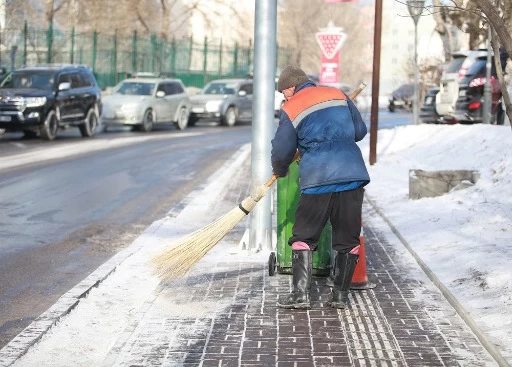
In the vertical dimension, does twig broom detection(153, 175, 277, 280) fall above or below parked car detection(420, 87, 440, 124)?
below

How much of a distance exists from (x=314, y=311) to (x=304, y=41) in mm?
68305

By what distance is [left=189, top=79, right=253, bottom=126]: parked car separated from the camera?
37.7m

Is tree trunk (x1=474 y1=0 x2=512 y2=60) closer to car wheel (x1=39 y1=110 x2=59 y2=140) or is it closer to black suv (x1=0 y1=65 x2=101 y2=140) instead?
black suv (x1=0 y1=65 x2=101 y2=140)

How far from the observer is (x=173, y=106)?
34.7 metres

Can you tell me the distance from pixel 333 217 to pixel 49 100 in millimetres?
19873

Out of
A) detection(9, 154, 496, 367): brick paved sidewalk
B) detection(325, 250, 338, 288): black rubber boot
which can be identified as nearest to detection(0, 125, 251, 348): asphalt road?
detection(9, 154, 496, 367): brick paved sidewalk

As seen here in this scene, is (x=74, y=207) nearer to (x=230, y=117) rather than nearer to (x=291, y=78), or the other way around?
(x=291, y=78)

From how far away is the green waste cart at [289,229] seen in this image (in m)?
8.80

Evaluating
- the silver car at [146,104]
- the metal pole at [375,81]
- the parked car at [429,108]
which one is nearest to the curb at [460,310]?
the metal pole at [375,81]

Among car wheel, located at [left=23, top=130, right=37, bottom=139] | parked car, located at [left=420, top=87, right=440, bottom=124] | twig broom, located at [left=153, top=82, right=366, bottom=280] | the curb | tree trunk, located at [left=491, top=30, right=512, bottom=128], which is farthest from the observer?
parked car, located at [left=420, top=87, right=440, bottom=124]

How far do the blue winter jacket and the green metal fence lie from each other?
31.9 meters

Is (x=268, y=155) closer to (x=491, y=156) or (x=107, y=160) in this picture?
(x=491, y=156)

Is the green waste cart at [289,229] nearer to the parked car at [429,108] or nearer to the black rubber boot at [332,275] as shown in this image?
the black rubber boot at [332,275]

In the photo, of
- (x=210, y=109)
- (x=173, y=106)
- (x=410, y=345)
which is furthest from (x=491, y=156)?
(x=210, y=109)
